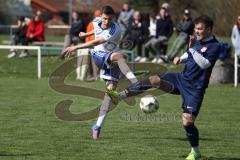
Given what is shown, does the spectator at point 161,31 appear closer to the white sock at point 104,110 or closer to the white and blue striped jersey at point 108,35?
the white and blue striped jersey at point 108,35

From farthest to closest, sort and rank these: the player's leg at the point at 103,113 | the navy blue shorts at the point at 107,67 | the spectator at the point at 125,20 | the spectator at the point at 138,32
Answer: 1. the spectator at the point at 125,20
2. the spectator at the point at 138,32
3. the navy blue shorts at the point at 107,67
4. the player's leg at the point at 103,113

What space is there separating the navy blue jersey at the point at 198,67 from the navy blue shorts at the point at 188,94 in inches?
2.3

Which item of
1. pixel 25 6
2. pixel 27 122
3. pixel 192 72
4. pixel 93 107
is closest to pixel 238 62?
pixel 93 107

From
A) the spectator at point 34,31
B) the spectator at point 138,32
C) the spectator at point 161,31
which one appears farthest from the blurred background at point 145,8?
the spectator at point 161,31

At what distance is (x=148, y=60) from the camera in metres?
23.8

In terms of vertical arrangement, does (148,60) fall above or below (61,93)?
below

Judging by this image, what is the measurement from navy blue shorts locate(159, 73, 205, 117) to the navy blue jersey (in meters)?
0.06

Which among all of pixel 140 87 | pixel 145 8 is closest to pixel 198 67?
pixel 140 87

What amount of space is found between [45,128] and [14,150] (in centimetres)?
201

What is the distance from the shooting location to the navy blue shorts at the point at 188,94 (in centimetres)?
844

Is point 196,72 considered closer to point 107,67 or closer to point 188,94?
point 188,94

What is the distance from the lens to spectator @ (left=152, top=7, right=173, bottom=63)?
75.7 feet

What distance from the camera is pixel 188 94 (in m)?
8.55

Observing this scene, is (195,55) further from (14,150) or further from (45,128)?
(45,128)
